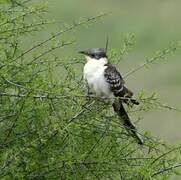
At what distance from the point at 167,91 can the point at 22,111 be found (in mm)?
9141

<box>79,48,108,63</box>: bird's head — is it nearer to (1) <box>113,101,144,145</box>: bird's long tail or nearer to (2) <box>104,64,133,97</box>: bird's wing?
(2) <box>104,64,133,97</box>: bird's wing

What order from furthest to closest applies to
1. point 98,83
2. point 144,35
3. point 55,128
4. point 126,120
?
point 144,35, point 98,83, point 126,120, point 55,128

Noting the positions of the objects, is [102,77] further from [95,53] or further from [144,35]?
[144,35]

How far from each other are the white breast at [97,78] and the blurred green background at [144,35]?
5770 mm

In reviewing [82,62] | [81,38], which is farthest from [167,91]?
[82,62]

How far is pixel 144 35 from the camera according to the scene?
16.9 m

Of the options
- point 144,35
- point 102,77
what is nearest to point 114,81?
point 102,77

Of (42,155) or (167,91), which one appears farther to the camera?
(167,91)

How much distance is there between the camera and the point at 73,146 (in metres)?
4.88

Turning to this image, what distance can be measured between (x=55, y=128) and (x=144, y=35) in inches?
483

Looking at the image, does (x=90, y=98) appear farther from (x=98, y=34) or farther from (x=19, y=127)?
(x=98, y=34)

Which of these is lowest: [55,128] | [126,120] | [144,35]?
[144,35]

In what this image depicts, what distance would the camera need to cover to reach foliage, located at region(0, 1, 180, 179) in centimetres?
478

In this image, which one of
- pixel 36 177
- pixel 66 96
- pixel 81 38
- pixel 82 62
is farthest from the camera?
pixel 81 38
